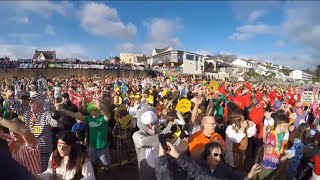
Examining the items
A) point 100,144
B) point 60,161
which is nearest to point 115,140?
point 100,144

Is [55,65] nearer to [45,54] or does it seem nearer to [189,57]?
[189,57]

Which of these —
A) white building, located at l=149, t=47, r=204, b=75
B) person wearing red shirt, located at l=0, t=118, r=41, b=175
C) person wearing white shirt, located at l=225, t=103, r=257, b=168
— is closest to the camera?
person wearing red shirt, located at l=0, t=118, r=41, b=175

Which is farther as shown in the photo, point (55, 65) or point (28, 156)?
point (55, 65)

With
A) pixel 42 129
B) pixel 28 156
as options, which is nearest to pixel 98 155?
pixel 42 129

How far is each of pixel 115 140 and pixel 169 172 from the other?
14.6 ft

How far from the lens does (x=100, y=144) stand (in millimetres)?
6008

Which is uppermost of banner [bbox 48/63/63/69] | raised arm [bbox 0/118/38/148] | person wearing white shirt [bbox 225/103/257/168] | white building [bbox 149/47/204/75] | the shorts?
white building [bbox 149/47/204/75]

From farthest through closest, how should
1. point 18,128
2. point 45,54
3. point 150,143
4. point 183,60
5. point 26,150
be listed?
point 45,54 → point 183,60 → point 150,143 → point 26,150 → point 18,128

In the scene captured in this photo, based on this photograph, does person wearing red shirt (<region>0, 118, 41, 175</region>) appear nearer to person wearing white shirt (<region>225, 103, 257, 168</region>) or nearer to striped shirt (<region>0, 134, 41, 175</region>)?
striped shirt (<region>0, 134, 41, 175</region>)

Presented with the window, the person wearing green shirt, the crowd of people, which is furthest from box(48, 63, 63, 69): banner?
the window

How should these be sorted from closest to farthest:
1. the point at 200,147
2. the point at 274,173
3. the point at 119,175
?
the point at 200,147 < the point at 274,173 < the point at 119,175

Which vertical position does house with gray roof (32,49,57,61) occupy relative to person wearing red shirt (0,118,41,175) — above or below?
above

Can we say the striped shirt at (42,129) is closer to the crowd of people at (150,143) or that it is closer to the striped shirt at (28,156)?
the crowd of people at (150,143)

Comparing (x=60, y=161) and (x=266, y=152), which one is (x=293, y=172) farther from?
(x=60, y=161)
